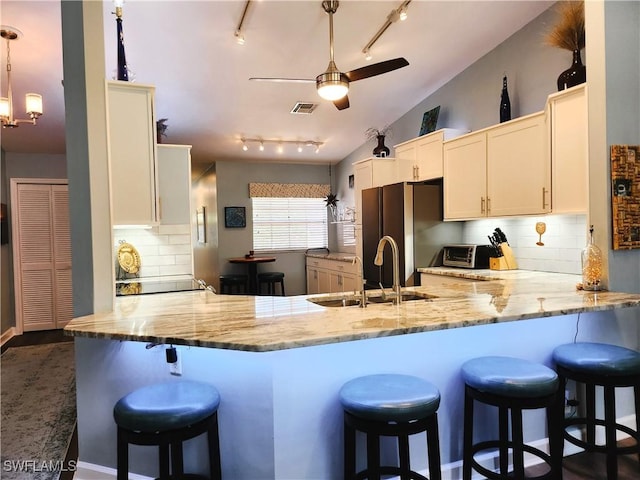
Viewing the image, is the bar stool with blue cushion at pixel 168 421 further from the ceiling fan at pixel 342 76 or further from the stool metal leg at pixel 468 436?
the ceiling fan at pixel 342 76

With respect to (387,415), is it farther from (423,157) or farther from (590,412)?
(423,157)

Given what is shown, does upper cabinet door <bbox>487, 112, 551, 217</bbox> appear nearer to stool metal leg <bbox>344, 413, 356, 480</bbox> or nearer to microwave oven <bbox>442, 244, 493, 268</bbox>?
microwave oven <bbox>442, 244, 493, 268</bbox>

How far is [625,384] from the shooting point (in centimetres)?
190

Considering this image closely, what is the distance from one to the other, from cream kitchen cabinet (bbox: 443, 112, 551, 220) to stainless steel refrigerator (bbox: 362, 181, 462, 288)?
0.54 ft

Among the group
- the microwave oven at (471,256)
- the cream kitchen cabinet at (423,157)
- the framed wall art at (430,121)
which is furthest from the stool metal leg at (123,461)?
the framed wall art at (430,121)

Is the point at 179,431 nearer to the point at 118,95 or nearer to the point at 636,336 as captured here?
the point at 118,95

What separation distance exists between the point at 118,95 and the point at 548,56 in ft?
11.2

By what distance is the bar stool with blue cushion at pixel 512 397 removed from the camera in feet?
5.52

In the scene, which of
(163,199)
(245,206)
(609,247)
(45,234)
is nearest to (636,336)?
(609,247)

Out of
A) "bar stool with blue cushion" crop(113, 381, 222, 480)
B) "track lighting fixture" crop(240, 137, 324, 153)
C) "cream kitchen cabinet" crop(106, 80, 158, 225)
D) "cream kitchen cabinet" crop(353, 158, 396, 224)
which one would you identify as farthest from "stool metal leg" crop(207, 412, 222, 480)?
"track lighting fixture" crop(240, 137, 324, 153)

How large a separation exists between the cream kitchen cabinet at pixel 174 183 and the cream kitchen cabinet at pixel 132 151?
561 mm

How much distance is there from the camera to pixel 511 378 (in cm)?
171

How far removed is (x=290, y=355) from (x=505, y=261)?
2747 millimetres

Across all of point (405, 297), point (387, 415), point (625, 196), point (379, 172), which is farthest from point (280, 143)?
point (387, 415)
